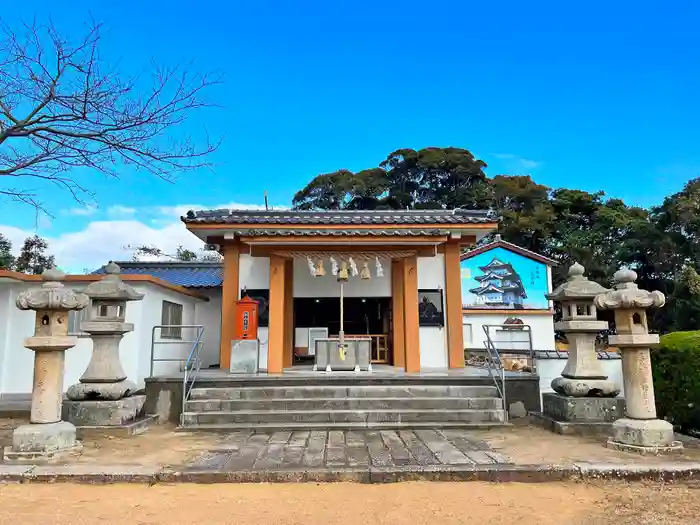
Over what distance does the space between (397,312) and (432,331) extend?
0.98 meters

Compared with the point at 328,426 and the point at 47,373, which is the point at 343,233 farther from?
the point at 47,373

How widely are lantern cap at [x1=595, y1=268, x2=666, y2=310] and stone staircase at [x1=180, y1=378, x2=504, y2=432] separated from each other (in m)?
2.58

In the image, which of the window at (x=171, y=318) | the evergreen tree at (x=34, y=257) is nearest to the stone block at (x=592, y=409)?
the window at (x=171, y=318)

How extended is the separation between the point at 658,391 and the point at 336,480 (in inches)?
228

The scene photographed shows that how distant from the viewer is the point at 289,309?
11.6 meters

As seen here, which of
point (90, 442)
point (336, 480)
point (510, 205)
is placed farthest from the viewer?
point (510, 205)

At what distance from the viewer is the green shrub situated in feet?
21.7

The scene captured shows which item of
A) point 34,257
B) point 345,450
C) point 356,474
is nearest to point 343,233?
point 345,450

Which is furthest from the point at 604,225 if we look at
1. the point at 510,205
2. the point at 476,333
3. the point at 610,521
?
the point at 610,521

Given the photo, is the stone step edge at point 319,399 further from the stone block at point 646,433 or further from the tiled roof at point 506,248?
the tiled roof at point 506,248

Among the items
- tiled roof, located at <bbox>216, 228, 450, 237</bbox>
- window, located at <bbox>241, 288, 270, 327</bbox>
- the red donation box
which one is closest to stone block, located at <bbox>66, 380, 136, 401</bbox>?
the red donation box

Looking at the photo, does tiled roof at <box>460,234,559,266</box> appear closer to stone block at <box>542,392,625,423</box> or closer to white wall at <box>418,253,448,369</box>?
white wall at <box>418,253,448,369</box>

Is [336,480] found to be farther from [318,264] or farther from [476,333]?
[476,333]

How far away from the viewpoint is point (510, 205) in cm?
3162
